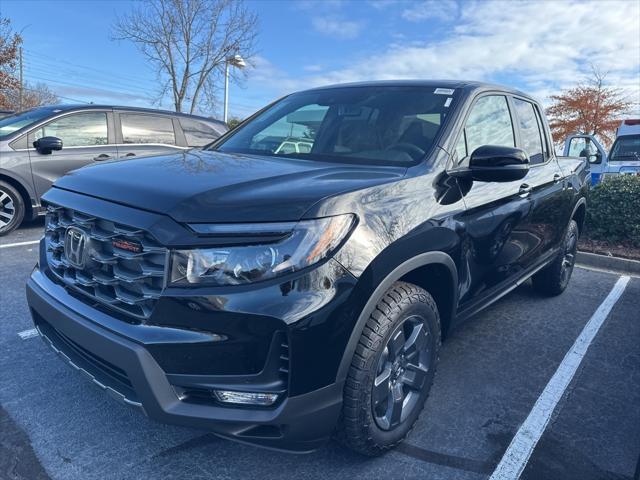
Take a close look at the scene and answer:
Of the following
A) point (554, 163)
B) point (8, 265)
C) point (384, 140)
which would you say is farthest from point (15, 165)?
point (554, 163)

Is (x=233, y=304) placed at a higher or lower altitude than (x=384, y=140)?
lower

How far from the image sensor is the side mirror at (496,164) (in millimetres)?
2416

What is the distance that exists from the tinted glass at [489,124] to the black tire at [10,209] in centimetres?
586

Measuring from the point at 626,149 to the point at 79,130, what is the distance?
13188mm

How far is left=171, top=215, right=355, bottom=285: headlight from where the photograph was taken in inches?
68.1

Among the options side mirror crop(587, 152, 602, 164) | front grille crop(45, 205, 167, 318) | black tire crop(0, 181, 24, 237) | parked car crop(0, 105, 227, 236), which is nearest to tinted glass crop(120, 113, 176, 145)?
parked car crop(0, 105, 227, 236)

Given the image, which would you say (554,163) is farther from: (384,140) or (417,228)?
(417,228)

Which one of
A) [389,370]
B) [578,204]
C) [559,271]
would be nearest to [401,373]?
[389,370]

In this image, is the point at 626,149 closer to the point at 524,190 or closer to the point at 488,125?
the point at 524,190

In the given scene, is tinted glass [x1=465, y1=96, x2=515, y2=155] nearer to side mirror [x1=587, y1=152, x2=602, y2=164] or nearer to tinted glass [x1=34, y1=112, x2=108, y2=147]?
tinted glass [x1=34, y1=112, x2=108, y2=147]

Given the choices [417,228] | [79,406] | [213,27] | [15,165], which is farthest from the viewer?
[213,27]

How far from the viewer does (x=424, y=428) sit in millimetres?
2559

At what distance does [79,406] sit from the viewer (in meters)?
2.57

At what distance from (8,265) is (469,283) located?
4.51 metres
